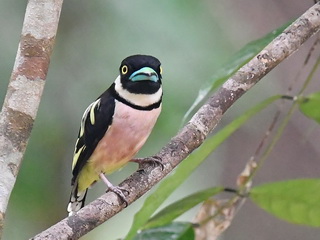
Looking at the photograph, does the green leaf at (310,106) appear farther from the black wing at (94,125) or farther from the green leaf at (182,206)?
the black wing at (94,125)

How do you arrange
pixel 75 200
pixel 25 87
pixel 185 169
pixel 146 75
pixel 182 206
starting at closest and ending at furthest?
pixel 185 169 < pixel 182 206 < pixel 25 87 < pixel 146 75 < pixel 75 200

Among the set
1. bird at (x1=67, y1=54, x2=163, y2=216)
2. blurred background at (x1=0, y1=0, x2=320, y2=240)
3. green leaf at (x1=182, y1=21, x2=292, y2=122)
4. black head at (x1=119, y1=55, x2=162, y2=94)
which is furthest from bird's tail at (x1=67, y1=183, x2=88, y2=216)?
green leaf at (x1=182, y1=21, x2=292, y2=122)

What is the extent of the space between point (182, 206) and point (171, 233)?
0.05 metres

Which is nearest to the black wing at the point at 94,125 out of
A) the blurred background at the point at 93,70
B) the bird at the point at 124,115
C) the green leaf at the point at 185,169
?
the bird at the point at 124,115

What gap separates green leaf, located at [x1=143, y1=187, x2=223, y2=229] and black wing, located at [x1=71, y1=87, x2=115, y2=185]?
98cm

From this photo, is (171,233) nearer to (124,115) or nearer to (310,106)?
(310,106)

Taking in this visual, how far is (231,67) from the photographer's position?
1562mm

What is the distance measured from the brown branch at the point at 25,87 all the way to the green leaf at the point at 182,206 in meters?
0.36

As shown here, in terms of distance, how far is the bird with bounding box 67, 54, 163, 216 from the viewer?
196 cm

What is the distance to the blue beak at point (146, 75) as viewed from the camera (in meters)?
1.93

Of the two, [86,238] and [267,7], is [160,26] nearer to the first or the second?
[86,238]

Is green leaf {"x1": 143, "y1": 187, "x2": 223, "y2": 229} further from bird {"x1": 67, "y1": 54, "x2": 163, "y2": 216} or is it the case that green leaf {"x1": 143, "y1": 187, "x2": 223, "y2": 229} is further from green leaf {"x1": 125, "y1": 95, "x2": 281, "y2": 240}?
bird {"x1": 67, "y1": 54, "x2": 163, "y2": 216}

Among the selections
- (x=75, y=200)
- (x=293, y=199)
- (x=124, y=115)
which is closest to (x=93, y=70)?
(x=75, y=200)

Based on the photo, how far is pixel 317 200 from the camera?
959 millimetres
